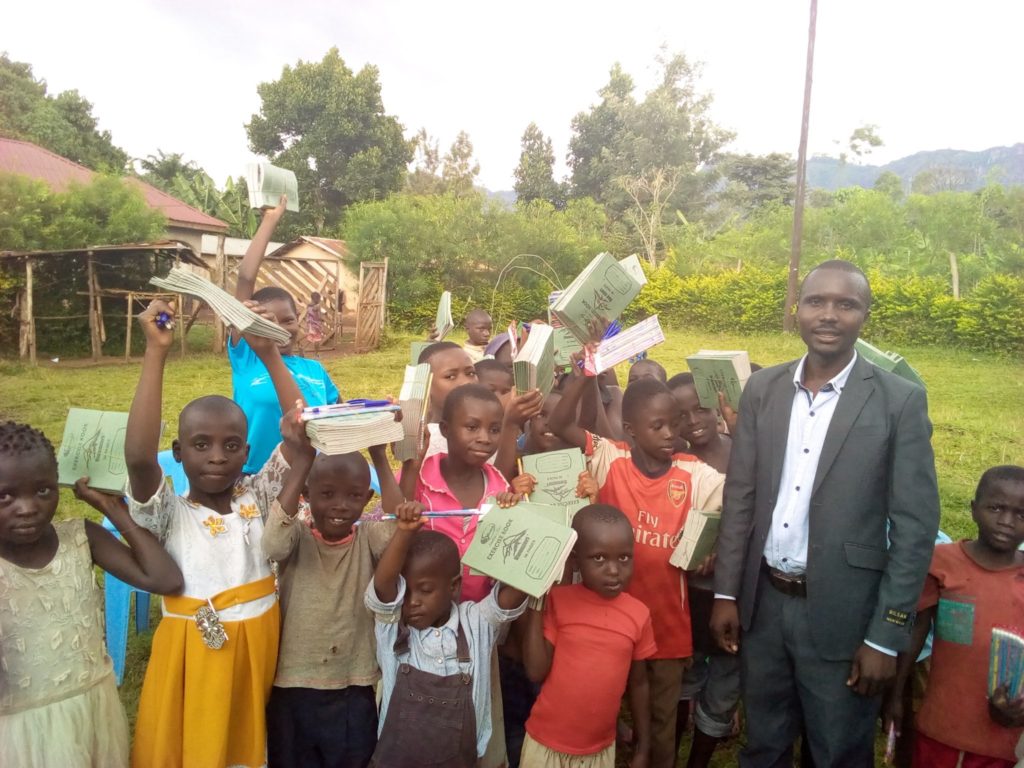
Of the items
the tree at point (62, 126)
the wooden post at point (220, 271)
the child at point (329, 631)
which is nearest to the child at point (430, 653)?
the child at point (329, 631)

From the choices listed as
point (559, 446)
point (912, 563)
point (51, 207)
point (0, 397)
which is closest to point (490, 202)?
point (51, 207)

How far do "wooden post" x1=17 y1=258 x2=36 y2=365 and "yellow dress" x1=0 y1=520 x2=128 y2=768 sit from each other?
1201cm

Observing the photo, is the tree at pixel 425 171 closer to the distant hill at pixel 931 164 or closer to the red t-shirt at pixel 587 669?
the red t-shirt at pixel 587 669

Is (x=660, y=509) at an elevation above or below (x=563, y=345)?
below

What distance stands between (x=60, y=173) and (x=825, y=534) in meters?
21.8

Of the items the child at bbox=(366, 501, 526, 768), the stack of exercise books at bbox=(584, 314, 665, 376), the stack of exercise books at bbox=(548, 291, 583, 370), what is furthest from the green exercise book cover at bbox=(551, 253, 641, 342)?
the child at bbox=(366, 501, 526, 768)

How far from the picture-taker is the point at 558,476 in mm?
2572

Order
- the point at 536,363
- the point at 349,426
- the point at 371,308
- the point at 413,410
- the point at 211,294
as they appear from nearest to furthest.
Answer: the point at 349,426, the point at 211,294, the point at 413,410, the point at 536,363, the point at 371,308

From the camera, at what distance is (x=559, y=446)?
11.0ft

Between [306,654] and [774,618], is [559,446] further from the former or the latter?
[306,654]

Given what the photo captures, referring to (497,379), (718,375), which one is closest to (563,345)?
(497,379)

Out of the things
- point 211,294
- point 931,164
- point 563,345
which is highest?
point 931,164

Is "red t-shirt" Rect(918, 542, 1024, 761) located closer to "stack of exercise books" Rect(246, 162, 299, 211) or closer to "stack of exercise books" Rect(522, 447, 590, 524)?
"stack of exercise books" Rect(522, 447, 590, 524)

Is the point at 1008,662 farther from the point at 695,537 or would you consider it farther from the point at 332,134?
the point at 332,134
